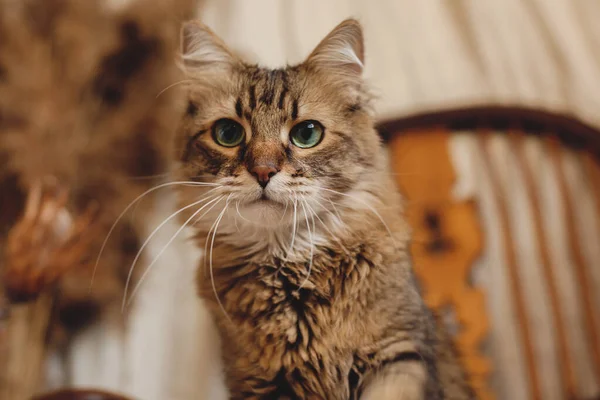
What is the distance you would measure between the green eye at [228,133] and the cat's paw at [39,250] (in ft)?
1.69

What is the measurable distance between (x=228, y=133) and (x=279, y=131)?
94 mm

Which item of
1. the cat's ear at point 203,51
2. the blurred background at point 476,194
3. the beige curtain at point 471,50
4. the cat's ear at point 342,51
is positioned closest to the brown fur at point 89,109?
the blurred background at point 476,194

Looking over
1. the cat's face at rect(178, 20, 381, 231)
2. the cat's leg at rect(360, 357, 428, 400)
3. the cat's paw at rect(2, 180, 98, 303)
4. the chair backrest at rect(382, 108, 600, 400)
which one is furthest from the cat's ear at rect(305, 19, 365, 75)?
the cat's paw at rect(2, 180, 98, 303)

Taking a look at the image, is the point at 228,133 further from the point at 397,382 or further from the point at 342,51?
the point at 397,382

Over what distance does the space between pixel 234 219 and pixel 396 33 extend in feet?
2.95

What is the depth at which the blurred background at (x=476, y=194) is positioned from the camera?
1256 mm

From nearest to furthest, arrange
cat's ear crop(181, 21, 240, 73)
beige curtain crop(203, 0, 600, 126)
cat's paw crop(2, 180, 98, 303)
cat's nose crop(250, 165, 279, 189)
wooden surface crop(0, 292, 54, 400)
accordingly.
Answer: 1. cat's nose crop(250, 165, 279, 189)
2. cat's ear crop(181, 21, 240, 73)
3. cat's paw crop(2, 180, 98, 303)
4. wooden surface crop(0, 292, 54, 400)
5. beige curtain crop(203, 0, 600, 126)

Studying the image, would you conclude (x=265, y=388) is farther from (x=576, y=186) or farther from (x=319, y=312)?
(x=576, y=186)

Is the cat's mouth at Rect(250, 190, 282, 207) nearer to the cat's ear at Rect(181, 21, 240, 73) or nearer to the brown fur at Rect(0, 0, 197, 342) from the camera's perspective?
the cat's ear at Rect(181, 21, 240, 73)

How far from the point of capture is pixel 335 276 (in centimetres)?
70

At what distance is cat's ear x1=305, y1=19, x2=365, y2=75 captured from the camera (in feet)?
2.22

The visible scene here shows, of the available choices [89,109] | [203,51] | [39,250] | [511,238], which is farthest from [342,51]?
[89,109]

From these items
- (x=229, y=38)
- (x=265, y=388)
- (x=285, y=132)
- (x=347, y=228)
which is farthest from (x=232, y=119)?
(x=229, y=38)

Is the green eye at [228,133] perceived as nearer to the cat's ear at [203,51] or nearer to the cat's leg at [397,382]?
the cat's ear at [203,51]
